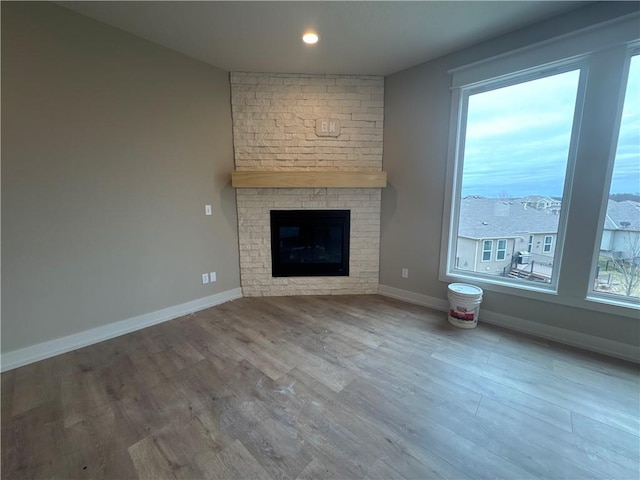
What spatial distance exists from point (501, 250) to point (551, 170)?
83 cm

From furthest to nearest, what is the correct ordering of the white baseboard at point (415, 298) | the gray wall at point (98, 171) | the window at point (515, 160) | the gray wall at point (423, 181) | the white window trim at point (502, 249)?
1. the white baseboard at point (415, 298)
2. the white window trim at point (502, 249)
3. the gray wall at point (423, 181)
4. the window at point (515, 160)
5. the gray wall at point (98, 171)

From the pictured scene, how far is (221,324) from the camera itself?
8.86 ft

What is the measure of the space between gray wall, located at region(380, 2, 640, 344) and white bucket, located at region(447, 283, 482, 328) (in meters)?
0.24

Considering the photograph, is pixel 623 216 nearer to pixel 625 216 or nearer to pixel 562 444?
pixel 625 216

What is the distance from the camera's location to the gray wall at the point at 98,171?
194 cm

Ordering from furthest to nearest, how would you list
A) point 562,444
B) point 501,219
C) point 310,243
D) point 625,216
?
point 310,243
point 501,219
point 625,216
point 562,444

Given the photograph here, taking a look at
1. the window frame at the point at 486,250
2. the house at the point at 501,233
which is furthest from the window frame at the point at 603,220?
the window frame at the point at 486,250

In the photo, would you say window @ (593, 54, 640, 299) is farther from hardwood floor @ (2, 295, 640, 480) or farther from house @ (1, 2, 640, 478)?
hardwood floor @ (2, 295, 640, 480)

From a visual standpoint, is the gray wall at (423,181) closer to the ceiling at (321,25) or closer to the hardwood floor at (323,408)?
the ceiling at (321,25)

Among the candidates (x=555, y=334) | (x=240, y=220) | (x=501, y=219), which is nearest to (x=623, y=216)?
(x=501, y=219)

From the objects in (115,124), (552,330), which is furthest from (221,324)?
(552,330)

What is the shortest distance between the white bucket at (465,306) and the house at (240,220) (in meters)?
0.24

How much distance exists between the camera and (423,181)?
304 centimetres

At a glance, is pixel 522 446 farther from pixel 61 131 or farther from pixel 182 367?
pixel 61 131
